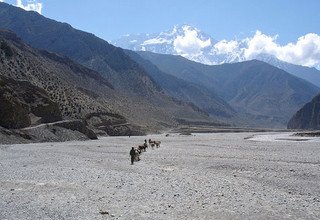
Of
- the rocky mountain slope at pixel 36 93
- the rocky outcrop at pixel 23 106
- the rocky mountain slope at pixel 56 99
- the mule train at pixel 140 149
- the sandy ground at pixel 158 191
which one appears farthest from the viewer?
the rocky mountain slope at pixel 56 99

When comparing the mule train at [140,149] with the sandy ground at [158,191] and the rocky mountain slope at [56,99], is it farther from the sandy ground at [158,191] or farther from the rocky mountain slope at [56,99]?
the rocky mountain slope at [56,99]

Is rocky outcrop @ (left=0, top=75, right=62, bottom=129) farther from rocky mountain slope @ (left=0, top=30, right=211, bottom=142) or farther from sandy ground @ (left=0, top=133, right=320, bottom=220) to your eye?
sandy ground @ (left=0, top=133, right=320, bottom=220)

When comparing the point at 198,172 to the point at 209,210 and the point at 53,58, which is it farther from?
the point at 53,58

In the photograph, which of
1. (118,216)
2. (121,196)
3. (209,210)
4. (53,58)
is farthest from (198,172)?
(53,58)

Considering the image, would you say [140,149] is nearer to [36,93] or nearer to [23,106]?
[23,106]

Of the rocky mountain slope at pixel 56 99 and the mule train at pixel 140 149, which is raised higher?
the rocky mountain slope at pixel 56 99

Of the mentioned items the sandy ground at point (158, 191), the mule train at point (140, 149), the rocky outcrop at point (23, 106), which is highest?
the rocky outcrop at point (23, 106)

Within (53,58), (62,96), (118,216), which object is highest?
(53,58)

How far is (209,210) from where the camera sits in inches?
643

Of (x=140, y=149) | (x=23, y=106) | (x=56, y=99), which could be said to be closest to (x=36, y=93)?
(x=23, y=106)

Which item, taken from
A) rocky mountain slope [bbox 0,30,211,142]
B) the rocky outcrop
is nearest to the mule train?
the rocky outcrop

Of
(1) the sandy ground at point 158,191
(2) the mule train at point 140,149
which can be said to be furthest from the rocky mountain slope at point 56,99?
(1) the sandy ground at point 158,191

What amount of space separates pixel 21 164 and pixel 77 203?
46.8ft

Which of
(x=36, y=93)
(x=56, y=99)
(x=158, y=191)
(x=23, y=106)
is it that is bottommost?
(x=158, y=191)
